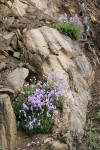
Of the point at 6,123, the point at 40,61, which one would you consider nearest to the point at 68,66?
the point at 40,61

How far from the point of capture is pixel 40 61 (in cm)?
747

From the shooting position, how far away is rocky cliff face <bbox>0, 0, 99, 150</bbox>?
5941 millimetres

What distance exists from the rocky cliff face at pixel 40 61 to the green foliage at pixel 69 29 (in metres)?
0.20

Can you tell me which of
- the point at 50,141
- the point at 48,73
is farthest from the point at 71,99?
the point at 50,141

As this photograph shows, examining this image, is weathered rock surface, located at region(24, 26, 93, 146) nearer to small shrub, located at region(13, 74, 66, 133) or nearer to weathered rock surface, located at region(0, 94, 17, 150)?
small shrub, located at region(13, 74, 66, 133)

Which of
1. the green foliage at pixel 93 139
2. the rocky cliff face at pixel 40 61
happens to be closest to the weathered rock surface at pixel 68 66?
the rocky cliff face at pixel 40 61

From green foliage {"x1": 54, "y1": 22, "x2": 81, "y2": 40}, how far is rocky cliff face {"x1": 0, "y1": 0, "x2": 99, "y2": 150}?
0.66 feet

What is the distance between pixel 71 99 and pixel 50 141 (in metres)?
1.42

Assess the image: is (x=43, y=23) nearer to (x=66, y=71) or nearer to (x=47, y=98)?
(x=66, y=71)

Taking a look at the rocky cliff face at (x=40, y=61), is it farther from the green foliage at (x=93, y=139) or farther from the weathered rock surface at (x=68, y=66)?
the green foliage at (x=93, y=139)

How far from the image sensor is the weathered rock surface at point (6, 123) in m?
5.56

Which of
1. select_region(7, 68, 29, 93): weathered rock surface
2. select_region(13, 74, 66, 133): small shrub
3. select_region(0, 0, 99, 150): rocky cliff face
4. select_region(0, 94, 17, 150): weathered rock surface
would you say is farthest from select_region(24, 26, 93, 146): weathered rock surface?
select_region(0, 94, 17, 150): weathered rock surface

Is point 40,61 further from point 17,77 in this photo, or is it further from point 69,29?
point 69,29

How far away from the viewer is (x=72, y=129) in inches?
251
